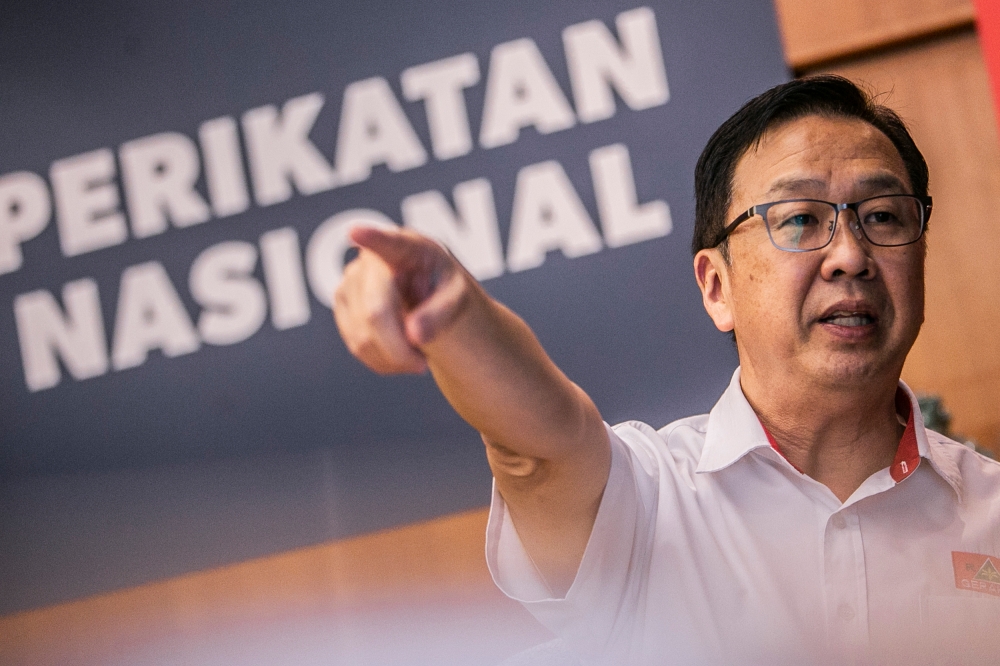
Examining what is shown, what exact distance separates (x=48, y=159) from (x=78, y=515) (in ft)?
3.73

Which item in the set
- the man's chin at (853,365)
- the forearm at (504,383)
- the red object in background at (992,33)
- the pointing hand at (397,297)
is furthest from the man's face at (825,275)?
the red object in background at (992,33)

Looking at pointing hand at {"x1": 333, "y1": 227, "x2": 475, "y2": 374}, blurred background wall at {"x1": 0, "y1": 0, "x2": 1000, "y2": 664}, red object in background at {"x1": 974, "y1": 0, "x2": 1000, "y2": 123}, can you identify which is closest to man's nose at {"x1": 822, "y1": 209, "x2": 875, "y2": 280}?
pointing hand at {"x1": 333, "y1": 227, "x2": 475, "y2": 374}

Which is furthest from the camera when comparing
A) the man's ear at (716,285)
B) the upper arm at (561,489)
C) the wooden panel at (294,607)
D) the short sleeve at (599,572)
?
the wooden panel at (294,607)

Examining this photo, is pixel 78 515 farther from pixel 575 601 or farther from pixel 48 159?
pixel 575 601

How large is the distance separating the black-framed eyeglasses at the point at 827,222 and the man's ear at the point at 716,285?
112 mm

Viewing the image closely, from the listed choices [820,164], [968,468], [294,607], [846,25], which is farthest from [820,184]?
[294,607]

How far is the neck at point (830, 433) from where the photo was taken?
3.69 feet

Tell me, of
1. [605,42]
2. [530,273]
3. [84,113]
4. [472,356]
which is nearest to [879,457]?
[472,356]

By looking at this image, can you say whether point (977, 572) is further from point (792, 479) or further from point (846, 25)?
point (846, 25)

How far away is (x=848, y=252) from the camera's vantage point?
1.06m

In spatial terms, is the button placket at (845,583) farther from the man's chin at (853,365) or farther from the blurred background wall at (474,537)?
the blurred background wall at (474,537)

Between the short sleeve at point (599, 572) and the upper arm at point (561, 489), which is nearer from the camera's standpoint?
the upper arm at point (561, 489)

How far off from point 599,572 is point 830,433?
0.35 m

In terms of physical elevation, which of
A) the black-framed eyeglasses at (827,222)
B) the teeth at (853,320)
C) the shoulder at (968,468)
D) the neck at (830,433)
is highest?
the black-framed eyeglasses at (827,222)
